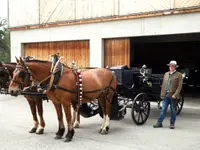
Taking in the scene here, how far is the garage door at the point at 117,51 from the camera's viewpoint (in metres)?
12.2

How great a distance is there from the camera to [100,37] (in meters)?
12.8

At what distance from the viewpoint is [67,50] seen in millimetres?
14195

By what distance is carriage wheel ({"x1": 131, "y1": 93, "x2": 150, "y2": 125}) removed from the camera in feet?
26.1

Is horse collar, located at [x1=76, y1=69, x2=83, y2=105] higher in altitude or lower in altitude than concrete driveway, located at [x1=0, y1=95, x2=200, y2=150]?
higher

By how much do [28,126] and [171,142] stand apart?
13.3 feet

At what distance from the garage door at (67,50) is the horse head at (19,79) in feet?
24.4

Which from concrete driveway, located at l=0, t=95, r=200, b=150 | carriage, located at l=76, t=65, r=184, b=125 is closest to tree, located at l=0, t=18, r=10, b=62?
concrete driveway, located at l=0, t=95, r=200, b=150

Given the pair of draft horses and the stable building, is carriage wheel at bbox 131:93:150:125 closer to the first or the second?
the pair of draft horses

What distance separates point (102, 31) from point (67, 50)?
8.00 feet

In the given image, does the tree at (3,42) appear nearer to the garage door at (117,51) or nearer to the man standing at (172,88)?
the garage door at (117,51)

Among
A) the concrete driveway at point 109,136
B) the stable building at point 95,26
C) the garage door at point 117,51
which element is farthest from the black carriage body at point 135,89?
the garage door at point 117,51

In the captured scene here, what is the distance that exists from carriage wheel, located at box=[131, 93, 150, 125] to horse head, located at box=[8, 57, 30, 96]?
10.5 ft

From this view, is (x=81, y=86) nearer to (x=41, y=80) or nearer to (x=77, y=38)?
(x=41, y=80)

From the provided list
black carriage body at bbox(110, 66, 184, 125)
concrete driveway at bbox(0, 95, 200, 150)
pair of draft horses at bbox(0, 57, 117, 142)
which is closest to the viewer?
concrete driveway at bbox(0, 95, 200, 150)
